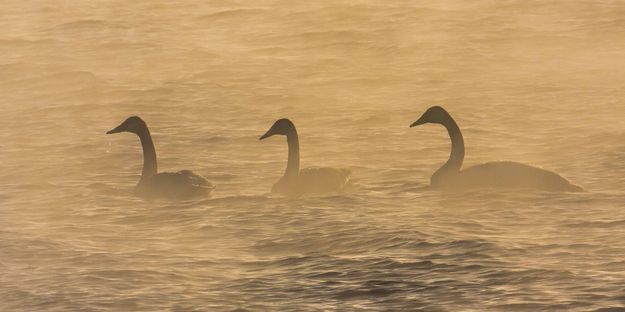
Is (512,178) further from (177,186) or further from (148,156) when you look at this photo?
(148,156)

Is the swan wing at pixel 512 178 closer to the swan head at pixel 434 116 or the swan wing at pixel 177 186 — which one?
the swan head at pixel 434 116

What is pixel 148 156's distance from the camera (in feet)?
86.7

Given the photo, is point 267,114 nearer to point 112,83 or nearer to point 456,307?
point 112,83

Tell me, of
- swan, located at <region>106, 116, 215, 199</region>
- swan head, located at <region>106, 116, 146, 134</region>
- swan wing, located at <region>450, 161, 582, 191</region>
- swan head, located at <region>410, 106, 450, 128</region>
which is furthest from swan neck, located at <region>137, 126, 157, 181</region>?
swan wing, located at <region>450, 161, 582, 191</region>

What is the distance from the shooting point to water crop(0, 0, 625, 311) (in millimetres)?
18328

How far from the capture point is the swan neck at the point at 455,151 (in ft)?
82.5

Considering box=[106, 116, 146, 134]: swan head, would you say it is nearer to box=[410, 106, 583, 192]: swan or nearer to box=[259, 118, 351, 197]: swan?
box=[259, 118, 351, 197]: swan

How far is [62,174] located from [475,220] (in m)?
8.45

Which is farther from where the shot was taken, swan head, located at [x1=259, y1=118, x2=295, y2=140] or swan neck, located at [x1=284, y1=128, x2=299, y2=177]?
swan head, located at [x1=259, y1=118, x2=295, y2=140]

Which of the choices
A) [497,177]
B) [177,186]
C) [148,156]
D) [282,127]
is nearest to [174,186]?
[177,186]

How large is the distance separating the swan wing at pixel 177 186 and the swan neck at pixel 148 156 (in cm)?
83

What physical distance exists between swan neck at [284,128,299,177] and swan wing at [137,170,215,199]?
1.12 meters

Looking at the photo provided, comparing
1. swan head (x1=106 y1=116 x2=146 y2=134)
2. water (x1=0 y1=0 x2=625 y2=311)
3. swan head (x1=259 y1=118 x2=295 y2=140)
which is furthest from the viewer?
swan head (x1=106 y1=116 x2=146 y2=134)

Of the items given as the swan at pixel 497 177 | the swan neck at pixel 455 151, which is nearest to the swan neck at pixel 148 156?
the swan at pixel 497 177
